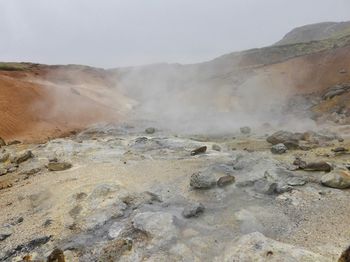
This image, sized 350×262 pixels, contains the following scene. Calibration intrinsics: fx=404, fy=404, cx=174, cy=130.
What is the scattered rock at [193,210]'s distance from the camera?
25.6ft

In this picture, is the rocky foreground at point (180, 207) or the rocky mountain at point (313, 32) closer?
the rocky foreground at point (180, 207)

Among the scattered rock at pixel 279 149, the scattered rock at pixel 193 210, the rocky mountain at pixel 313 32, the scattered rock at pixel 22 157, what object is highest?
the rocky mountain at pixel 313 32

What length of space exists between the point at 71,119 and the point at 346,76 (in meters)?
17.7

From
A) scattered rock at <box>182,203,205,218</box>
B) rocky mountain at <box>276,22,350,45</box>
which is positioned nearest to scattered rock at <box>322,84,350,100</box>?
scattered rock at <box>182,203,205,218</box>

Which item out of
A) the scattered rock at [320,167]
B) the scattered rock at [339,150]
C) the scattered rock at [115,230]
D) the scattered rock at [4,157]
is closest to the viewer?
the scattered rock at [115,230]

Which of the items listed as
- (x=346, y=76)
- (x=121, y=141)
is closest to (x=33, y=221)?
(x=121, y=141)

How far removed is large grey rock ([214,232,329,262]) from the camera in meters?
5.92

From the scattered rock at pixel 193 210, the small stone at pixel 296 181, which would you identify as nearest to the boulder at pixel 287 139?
the small stone at pixel 296 181

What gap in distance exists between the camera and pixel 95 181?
9.88 meters

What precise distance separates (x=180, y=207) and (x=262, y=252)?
2501 millimetres

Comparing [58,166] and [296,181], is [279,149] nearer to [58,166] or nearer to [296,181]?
[296,181]

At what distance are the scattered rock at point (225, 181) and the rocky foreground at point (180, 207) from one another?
0.04 meters

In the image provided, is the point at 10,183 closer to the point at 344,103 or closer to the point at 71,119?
the point at 71,119

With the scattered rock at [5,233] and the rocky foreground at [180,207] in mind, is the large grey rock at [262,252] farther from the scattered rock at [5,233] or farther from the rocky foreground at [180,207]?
the scattered rock at [5,233]
